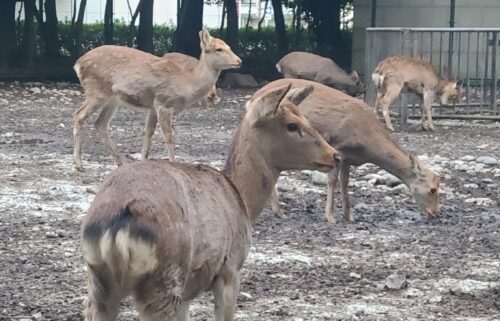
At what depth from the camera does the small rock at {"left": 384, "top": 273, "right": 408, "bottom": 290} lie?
6761 millimetres

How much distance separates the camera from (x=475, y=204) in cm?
990

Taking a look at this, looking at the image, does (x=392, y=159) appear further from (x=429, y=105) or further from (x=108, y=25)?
(x=108, y=25)

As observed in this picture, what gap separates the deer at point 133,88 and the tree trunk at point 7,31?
12.3m

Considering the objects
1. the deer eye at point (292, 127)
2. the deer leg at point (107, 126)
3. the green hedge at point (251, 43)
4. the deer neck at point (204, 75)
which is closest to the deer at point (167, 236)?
the deer eye at point (292, 127)

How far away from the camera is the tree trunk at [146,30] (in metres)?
25.1

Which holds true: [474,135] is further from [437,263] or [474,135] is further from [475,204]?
[437,263]

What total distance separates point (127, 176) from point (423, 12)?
66.6ft

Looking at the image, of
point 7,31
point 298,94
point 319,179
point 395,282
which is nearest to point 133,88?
point 319,179

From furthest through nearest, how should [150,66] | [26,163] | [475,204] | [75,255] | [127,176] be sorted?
[150,66]
[26,163]
[475,204]
[75,255]
[127,176]

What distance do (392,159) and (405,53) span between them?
28.8ft

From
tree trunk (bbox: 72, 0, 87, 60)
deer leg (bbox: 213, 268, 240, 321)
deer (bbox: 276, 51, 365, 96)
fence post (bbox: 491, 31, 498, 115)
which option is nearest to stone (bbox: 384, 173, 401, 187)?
deer leg (bbox: 213, 268, 240, 321)

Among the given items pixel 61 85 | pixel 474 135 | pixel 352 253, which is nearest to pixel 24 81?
pixel 61 85

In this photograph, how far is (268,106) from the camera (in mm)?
5527

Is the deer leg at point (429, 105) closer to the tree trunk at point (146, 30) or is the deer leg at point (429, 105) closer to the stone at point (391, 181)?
the stone at point (391, 181)
